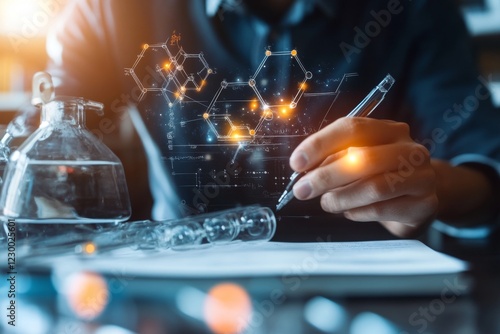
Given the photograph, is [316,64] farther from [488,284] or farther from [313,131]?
[488,284]

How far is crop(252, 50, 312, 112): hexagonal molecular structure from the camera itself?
0.37 metres

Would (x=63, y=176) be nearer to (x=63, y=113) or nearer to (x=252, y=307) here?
(x=63, y=113)

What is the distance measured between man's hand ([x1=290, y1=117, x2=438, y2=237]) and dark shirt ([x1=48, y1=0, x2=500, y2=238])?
0.08 feet

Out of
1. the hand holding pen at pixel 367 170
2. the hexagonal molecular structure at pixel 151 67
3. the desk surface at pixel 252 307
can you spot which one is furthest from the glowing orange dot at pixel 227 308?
the hexagonal molecular structure at pixel 151 67

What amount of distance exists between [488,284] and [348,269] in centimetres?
9

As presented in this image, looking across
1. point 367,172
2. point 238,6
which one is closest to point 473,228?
point 367,172

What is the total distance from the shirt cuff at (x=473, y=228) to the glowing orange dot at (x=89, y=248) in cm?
32

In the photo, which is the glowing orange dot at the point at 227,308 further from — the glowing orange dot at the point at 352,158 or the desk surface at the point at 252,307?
the glowing orange dot at the point at 352,158

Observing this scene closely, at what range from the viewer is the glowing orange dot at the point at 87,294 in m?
0.23

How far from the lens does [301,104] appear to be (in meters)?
0.37

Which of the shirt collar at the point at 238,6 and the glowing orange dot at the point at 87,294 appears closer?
the glowing orange dot at the point at 87,294

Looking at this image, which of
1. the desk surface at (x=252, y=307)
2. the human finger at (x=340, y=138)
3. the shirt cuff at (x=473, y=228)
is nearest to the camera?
the desk surface at (x=252, y=307)

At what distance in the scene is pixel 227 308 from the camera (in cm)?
23

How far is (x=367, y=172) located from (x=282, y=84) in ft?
0.31
